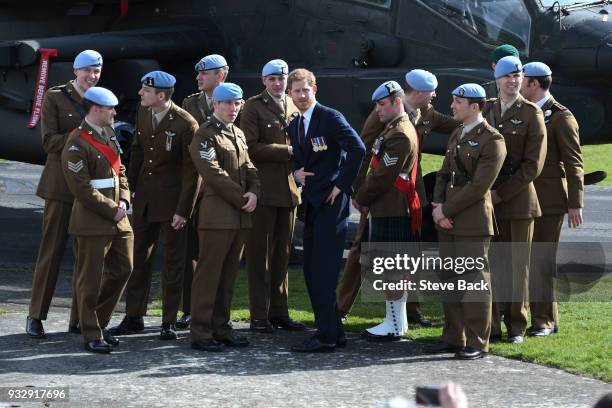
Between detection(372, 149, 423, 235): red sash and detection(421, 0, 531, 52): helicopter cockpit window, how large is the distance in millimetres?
2681

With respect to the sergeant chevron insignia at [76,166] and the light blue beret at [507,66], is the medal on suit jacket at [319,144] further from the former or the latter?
the sergeant chevron insignia at [76,166]

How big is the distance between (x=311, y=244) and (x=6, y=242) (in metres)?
5.43

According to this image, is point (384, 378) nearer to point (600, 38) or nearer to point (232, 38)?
point (600, 38)

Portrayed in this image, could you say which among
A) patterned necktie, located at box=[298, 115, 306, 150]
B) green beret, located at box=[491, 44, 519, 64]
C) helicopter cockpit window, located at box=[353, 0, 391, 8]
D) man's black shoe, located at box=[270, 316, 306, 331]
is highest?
helicopter cockpit window, located at box=[353, 0, 391, 8]

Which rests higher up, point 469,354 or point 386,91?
point 386,91

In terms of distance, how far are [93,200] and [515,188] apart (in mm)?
2781

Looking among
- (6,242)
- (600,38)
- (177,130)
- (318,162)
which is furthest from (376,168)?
(6,242)

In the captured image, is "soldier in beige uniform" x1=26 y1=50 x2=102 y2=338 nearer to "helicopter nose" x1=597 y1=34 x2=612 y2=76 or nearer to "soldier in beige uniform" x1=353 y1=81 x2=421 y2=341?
"soldier in beige uniform" x1=353 y1=81 x2=421 y2=341

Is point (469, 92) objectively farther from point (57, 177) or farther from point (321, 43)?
point (321, 43)

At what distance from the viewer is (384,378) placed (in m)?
7.55

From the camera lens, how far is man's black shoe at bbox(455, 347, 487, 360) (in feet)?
26.4

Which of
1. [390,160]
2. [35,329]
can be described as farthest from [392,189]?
[35,329]

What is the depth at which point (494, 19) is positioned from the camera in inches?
436

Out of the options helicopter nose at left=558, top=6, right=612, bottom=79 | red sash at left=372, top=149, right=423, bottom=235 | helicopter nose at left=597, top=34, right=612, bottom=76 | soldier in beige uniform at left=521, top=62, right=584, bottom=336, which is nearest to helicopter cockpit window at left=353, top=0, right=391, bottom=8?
helicopter nose at left=558, top=6, right=612, bottom=79
